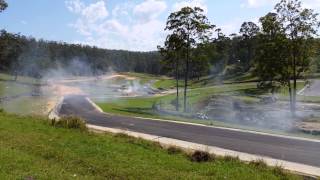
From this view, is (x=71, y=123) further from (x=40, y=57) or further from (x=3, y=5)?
(x=40, y=57)

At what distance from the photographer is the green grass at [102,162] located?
1151cm

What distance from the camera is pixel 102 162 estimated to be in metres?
12.8

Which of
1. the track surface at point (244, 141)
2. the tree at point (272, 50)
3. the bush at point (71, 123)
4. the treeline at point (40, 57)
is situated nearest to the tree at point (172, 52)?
the tree at point (272, 50)

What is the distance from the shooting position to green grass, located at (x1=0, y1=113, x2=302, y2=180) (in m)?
11.5

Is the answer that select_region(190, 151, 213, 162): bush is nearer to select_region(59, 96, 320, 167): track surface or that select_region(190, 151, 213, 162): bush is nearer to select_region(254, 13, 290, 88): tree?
select_region(59, 96, 320, 167): track surface

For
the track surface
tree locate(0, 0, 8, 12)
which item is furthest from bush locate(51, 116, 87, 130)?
tree locate(0, 0, 8, 12)

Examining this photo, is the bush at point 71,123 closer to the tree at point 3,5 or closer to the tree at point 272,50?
the tree at point 3,5

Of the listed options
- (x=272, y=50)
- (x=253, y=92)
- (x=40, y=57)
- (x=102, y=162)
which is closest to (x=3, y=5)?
(x=272, y=50)

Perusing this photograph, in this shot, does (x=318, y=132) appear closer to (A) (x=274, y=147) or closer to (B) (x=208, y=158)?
(A) (x=274, y=147)

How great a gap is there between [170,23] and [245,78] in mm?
59220

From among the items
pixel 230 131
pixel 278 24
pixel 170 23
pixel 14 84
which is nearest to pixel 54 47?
pixel 14 84

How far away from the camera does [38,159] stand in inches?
516

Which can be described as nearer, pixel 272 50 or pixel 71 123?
pixel 71 123

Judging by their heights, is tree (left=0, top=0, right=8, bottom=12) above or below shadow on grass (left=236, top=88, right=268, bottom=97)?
above
